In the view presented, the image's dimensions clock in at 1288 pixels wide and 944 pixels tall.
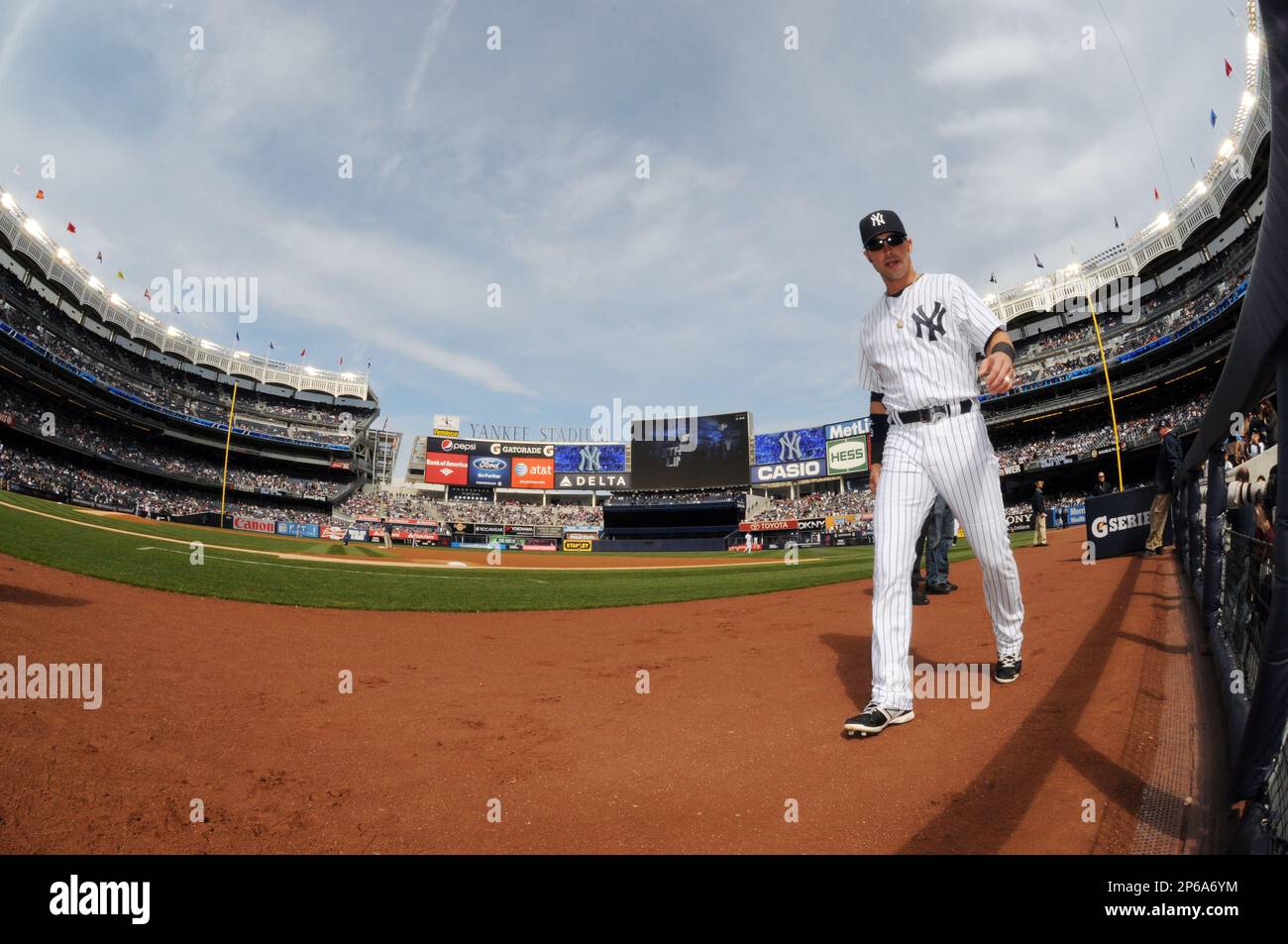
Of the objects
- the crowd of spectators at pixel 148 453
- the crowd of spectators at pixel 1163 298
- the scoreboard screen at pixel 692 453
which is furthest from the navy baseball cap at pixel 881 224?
the crowd of spectators at pixel 148 453

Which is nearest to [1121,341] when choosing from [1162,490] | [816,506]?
[816,506]

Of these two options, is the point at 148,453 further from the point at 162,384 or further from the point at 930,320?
the point at 930,320

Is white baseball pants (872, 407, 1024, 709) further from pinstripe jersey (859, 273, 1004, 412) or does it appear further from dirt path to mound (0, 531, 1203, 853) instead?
dirt path to mound (0, 531, 1203, 853)

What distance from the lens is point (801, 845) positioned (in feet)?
5.69

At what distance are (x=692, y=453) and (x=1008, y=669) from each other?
48570 mm

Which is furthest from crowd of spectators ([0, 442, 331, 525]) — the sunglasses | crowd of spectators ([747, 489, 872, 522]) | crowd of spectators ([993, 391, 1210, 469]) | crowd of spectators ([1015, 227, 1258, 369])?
crowd of spectators ([1015, 227, 1258, 369])

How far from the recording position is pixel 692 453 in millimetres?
51656

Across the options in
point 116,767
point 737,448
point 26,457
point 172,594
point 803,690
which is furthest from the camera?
point 737,448

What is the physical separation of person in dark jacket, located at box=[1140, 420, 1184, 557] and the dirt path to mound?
14.8 ft

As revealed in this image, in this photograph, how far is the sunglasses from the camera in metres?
3.11

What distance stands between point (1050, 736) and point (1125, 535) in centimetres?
1051

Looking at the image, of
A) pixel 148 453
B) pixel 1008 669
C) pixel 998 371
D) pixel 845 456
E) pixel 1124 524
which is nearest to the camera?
pixel 998 371
